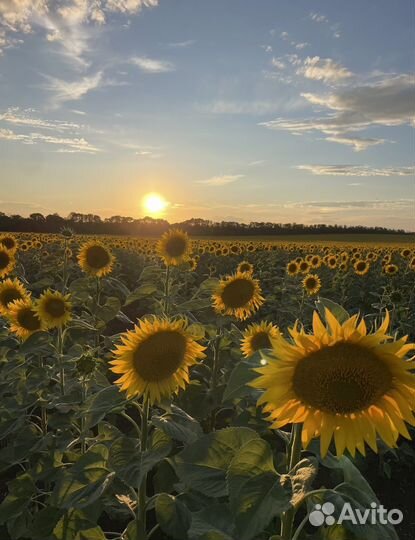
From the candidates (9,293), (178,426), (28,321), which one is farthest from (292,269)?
(178,426)

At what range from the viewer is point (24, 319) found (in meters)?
4.62

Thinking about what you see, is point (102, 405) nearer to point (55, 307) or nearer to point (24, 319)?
point (55, 307)

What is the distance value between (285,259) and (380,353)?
65.9ft

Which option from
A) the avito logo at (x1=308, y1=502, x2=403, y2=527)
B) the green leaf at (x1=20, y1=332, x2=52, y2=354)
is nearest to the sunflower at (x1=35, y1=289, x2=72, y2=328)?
the green leaf at (x1=20, y1=332, x2=52, y2=354)

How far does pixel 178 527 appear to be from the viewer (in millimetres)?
2557

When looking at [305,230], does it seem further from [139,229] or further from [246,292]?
[246,292]

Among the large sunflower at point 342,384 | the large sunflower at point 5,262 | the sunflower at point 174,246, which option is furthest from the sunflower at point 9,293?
the large sunflower at point 342,384

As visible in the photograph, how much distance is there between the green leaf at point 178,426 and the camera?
8.29 ft

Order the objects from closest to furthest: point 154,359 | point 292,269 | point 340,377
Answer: point 340,377 < point 154,359 < point 292,269

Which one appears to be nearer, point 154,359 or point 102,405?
point 102,405

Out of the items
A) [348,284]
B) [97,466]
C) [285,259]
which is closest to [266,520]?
[97,466]

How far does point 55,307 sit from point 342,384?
137 inches

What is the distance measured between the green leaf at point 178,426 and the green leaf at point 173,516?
0.38m

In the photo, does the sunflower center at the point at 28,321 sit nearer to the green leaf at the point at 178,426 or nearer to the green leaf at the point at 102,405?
the green leaf at the point at 102,405
